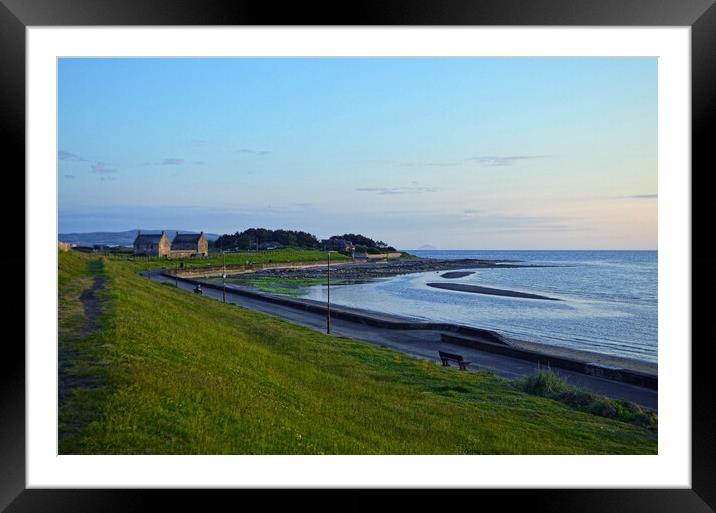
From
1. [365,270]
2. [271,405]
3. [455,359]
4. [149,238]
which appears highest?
[149,238]

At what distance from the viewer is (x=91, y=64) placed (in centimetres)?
1015

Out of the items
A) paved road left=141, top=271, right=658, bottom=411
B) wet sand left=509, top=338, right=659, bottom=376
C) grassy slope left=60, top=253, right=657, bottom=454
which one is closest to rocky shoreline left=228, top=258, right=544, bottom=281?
paved road left=141, top=271, right=658, bottom=411

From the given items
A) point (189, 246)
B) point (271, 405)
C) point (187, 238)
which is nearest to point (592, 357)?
point (271, 405)

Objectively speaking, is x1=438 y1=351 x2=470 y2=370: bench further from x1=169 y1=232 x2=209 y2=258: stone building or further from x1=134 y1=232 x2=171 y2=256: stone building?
x1=169 y1=232 x2=209 y2=258: stone building

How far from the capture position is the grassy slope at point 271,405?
4.32 metres

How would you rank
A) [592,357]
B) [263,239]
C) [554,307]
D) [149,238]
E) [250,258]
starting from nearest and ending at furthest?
[592,357]
[554,307]
[149,238]
[263,239]
[250,258]

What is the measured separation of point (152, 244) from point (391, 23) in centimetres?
4029

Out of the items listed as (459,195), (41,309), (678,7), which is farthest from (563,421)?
(459,195)

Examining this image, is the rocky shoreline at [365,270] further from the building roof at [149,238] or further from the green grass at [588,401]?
the green grass at [588,401]

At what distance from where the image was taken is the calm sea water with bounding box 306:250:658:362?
804 inches

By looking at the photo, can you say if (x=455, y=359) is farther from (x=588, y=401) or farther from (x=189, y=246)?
(x=189, y=246)

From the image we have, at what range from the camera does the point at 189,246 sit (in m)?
44.6

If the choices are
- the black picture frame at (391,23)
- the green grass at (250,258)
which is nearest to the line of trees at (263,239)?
the green grass at (250,258)

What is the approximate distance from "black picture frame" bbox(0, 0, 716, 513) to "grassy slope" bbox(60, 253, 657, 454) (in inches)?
21.1
